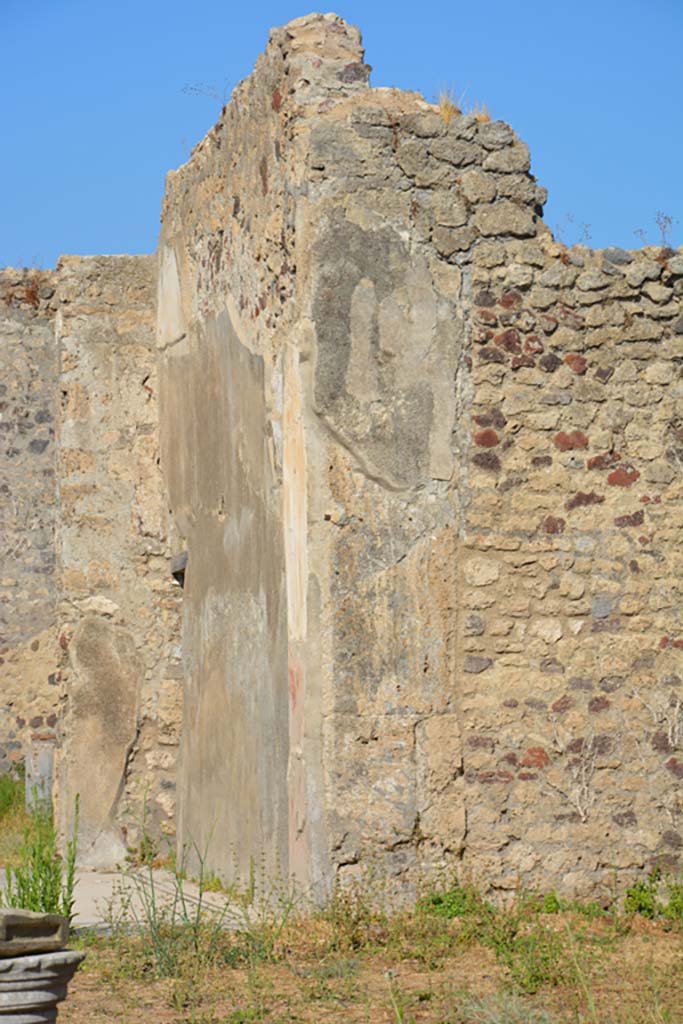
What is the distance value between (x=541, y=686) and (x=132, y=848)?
343cm

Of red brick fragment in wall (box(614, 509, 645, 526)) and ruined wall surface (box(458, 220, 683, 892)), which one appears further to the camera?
red brick fragment in wall (box(614, 509, 645, 526))

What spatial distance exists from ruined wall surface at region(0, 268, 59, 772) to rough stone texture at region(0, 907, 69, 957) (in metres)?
9.04


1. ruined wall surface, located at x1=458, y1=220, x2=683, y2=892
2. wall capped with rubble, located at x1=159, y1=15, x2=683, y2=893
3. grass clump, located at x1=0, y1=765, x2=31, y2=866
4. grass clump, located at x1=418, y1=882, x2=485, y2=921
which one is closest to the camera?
grass clump, located at x1=418, y1=882, x2=485, y2=921

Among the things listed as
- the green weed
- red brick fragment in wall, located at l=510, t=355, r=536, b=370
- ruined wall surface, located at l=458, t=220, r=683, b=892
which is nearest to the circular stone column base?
ruined wall surface, located at l=458, t=220, r=683, b=892

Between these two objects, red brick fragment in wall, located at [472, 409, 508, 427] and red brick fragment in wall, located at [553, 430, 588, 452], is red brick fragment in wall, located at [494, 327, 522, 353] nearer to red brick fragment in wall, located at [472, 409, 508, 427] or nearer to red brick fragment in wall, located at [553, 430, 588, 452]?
red brick fragment in wall, located at [472, 409, 508, 427]

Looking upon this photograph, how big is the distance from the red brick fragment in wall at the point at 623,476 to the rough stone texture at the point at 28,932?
3.78m

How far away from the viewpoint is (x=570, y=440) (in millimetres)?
7363

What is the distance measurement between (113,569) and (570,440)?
3537 millimetres

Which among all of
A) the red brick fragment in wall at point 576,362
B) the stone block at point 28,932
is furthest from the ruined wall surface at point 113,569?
the stone block at point 28,932

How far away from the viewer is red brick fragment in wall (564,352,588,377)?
738 cm

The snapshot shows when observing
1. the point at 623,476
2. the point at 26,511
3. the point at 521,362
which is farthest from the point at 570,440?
the point at 26,511

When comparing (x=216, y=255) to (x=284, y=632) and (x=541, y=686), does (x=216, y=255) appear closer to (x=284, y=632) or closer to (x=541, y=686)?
(x=284, y=632)

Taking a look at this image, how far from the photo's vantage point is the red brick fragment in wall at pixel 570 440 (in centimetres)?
735

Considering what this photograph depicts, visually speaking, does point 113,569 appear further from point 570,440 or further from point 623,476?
point 623,476
